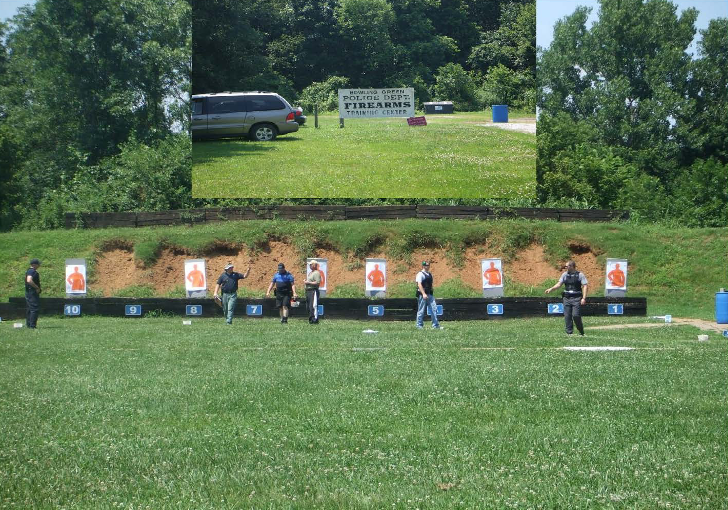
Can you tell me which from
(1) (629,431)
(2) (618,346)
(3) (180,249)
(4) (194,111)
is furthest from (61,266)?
(1) (629,431)

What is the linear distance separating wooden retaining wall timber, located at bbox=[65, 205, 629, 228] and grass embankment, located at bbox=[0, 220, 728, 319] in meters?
0.61

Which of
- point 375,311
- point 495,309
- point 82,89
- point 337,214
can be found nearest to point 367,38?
point 337,214

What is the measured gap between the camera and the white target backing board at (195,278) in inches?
1298

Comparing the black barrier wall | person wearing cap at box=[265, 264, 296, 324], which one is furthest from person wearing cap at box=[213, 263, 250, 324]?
the black barrier wall

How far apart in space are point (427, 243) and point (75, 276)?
14857 mm

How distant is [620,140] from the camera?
175 feet

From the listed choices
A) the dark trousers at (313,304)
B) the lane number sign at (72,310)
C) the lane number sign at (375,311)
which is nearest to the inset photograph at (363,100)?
the lane number sign at (375,311)

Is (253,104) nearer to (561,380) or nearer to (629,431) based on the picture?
(561,380)

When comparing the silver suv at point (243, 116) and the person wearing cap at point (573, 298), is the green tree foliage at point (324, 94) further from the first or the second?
the person wearing cap at point (573, 298)

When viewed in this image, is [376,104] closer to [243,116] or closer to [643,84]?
[243,116]

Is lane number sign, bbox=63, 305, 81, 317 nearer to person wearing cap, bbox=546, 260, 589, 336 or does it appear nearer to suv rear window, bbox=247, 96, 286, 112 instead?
suv rear window, bbox=247, 96, 286, 112

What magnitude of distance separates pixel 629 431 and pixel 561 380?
2.97m

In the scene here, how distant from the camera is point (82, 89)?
43812 mm

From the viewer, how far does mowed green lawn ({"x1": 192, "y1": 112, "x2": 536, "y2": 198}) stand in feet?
109
